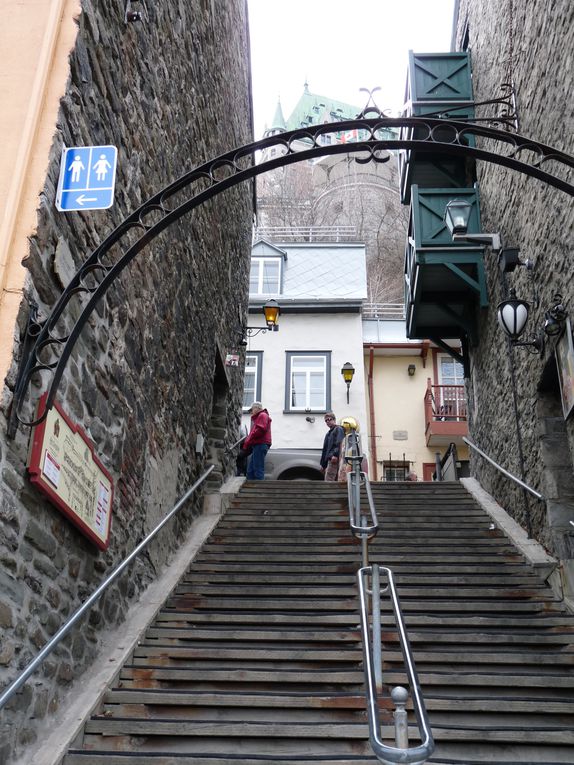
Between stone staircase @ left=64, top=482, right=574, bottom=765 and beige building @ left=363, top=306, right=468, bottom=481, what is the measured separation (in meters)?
10.3

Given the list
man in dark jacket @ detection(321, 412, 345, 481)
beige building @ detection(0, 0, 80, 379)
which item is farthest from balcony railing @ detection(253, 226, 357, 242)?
beige building @ detection(0, 0, 80, 379)

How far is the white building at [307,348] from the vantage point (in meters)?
15.9

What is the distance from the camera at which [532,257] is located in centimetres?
707

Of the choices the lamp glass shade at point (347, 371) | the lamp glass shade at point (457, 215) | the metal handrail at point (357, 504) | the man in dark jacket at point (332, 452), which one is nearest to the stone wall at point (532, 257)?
the lamp glass shade at point (457, 215)

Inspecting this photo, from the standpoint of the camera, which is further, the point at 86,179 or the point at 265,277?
the point at 265,277

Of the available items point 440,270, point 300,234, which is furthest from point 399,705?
point 300,234

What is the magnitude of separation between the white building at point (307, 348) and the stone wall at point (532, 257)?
20.8 feet

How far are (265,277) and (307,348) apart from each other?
105 inches

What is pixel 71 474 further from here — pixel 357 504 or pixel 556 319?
pixel 556 319

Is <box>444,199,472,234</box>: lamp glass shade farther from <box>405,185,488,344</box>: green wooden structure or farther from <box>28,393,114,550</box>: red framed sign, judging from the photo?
<box>28,393,114,550</box>: red framed sign

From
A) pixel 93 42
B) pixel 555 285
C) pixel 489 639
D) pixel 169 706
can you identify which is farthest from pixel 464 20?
pixel 169 706

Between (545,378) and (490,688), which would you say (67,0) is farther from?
(545,378)

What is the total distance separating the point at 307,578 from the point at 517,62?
5.67 meters

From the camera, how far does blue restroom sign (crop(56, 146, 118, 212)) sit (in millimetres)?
3668
